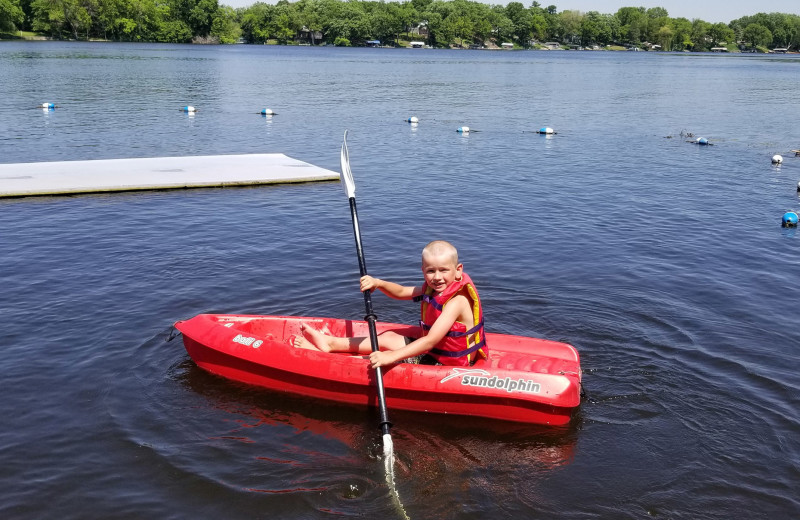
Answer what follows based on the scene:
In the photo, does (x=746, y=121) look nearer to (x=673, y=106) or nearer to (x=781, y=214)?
(x=673, y=106)

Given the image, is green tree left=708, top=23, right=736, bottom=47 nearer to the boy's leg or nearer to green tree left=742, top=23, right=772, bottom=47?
green tree left=742, top=23, right=772, bottom=47

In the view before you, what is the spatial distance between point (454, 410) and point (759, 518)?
2636 mm

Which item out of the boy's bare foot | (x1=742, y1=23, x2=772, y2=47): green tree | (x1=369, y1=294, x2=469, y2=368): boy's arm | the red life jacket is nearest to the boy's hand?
the red life jacket

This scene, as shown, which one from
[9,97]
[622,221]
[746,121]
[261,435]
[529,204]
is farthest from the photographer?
[9,97]

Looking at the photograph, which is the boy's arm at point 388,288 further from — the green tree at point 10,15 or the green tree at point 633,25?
the green tree at point 633,25

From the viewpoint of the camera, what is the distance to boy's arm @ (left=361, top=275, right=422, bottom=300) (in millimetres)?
6945

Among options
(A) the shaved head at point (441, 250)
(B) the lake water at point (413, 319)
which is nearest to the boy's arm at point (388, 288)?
(A) the shaved head at point (441, 250)

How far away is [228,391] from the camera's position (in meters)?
7.43

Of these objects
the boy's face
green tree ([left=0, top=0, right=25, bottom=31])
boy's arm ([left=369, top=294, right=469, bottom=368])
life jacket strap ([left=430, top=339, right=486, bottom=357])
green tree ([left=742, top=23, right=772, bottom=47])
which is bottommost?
life jacket strap ([left=430, top=339, right=486, bottom=357])

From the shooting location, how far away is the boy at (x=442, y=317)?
6414 millimetres

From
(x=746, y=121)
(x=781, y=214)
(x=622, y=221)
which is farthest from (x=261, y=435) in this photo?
(x=746, y=121)

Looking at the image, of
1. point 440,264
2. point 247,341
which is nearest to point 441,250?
point 440,264

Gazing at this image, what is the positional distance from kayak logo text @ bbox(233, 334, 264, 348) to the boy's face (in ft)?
6.32

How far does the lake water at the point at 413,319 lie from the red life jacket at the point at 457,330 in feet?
2.05
